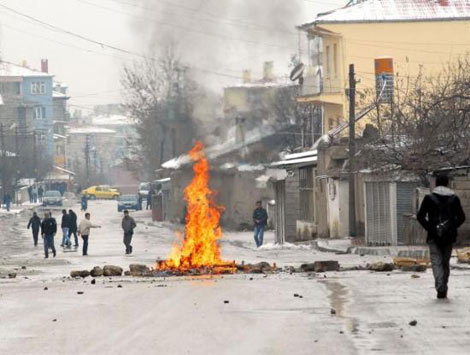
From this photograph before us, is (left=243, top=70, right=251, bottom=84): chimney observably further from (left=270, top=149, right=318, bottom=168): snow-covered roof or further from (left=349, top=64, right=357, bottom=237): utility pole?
(left=349, top=64, right=357, bottom=237): utility pole

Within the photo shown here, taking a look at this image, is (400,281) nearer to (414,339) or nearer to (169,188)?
(414,339)

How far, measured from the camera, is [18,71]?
158 metres

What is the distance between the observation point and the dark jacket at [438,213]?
54.8 ft

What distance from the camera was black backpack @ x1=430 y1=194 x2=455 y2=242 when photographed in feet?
54.6

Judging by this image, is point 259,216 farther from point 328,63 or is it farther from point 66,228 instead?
point 328,63

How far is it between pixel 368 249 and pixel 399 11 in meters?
28.8

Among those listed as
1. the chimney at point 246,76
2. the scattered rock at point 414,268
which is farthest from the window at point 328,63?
the scattered rock at point 414,268

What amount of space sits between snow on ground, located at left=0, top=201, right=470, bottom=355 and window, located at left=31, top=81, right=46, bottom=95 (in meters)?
134

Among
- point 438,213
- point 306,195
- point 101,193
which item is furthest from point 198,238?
point 101,193

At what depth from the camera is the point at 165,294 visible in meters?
19.6

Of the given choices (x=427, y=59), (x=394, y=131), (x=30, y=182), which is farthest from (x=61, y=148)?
(x=394, y=131)

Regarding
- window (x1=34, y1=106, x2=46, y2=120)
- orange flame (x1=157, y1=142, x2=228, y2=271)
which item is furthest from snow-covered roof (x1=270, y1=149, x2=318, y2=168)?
window (x1=34, y1=106, x2=46, y2=120)

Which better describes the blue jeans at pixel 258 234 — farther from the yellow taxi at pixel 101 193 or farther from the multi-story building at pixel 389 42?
the yellow taxi at pixel 101 193

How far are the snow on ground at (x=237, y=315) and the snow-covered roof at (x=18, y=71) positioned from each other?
129364 millimetres
